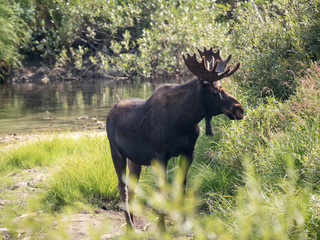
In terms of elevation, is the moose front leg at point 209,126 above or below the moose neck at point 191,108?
below

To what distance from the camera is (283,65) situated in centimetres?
836

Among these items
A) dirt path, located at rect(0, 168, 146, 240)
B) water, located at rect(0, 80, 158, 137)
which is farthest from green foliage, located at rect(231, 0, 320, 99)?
water, located at rect(0, 80, 158, 137)

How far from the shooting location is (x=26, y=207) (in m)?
6.62

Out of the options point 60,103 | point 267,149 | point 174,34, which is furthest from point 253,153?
point 60,103

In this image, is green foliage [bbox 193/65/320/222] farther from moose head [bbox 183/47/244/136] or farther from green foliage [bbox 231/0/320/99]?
green foliage [bbox 231/0/320/99]

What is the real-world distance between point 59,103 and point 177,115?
50.8 ft

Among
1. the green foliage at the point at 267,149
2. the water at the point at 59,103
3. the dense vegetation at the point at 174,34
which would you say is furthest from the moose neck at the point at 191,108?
the water at the point at 59,103

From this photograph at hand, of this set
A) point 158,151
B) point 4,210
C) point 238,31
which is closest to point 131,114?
point 158,151

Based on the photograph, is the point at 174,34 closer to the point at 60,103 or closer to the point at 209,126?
the point at 60,103

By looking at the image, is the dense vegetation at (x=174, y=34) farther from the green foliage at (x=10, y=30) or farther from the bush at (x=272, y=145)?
the bush at (x=272, y=145)

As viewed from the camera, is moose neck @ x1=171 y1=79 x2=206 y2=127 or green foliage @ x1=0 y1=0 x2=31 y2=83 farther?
green foliage @ x1=0 y1=0 x2=31 y2=83

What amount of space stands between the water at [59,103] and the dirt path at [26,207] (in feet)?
15.6

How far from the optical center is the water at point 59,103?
15.6 metres

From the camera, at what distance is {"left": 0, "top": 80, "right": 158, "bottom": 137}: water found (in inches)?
614
